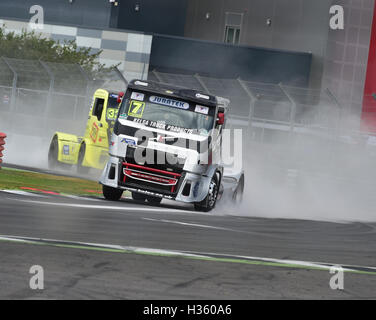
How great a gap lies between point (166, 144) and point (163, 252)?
5635 mm

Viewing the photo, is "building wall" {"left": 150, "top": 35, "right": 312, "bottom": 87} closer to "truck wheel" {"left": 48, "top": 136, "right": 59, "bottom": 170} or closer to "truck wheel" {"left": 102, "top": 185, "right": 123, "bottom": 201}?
"truck wheel" {"left": 48, "top": 136, "right": 59, "bottom": 170}

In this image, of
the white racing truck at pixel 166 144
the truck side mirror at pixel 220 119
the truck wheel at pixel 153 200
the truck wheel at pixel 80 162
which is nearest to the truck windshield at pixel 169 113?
the white racing truck at pixel 166 144

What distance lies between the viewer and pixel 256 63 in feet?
177

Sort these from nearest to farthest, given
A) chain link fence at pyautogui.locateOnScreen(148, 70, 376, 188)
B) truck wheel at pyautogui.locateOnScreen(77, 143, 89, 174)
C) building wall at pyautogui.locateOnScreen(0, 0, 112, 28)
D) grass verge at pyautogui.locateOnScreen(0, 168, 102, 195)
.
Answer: grass verge at pyautogui.locateOnScreen(0, 168, 102, 195) < truck wheel at pyautogui.locateOnScreen(77, 143, 89, 174) < chain link fence at pyautogui.locateOnScreen(148, 70, 376, 188) < building wall at pyautogui.locateOnScreen(0, 0, 112, 28)

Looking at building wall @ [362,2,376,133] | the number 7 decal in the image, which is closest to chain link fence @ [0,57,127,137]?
the number 7 decal

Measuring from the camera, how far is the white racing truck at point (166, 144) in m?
14.8

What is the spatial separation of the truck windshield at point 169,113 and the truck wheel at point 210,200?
1.02 metres

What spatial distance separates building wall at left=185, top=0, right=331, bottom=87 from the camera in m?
53.0

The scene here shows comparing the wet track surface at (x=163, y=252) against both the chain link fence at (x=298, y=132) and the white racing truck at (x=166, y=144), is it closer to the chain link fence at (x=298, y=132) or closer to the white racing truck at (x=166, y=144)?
the white racing truck at (x=166, y=144)

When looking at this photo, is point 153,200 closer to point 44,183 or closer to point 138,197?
point 138,197

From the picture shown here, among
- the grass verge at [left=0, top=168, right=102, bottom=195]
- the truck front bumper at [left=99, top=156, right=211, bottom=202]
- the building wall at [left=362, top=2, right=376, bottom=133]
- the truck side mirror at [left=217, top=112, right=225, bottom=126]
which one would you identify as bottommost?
the grass verge at [left=0, top=168, right=102, bottom=195]

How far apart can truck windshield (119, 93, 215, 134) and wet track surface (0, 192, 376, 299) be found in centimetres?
147

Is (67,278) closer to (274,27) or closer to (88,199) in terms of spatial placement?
(88,199)

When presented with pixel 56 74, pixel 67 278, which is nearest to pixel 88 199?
pixel 67 278
